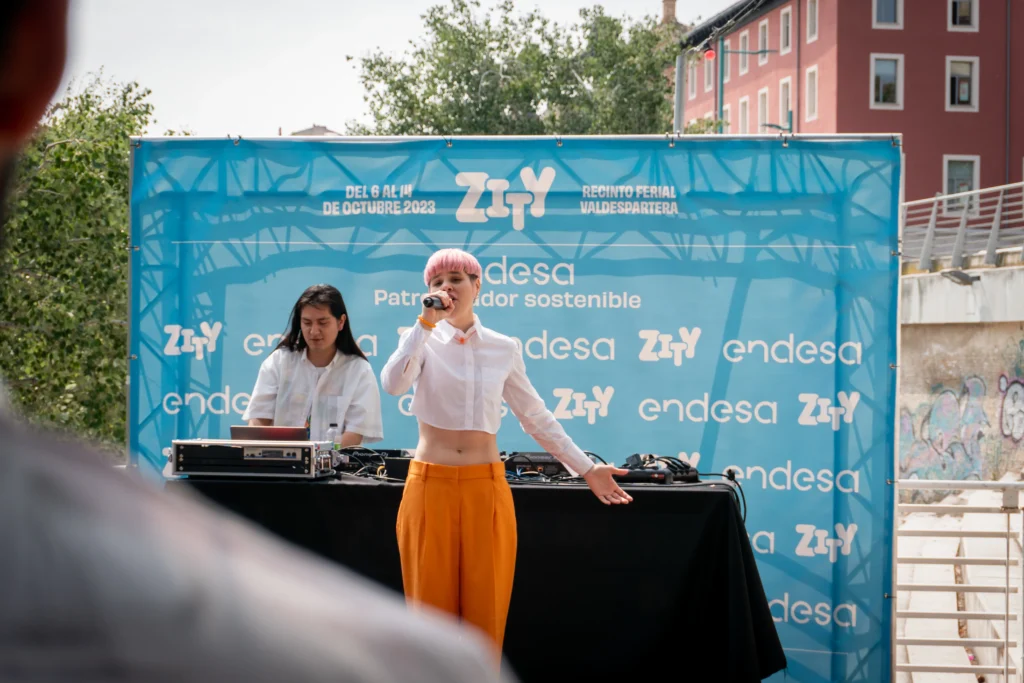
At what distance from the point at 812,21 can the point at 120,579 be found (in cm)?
3771

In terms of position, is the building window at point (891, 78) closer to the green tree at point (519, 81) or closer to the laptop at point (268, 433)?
the green tree at point (519, 81)

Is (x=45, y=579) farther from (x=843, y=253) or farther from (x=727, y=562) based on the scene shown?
(x=843, y=253)

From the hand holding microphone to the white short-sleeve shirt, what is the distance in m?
1.16

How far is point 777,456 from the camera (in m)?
5.37

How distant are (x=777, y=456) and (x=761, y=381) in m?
0.35

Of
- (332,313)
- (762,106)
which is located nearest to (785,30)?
(762,106)

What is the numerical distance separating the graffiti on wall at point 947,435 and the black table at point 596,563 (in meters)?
16.3

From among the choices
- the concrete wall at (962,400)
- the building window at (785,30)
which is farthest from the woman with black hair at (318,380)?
the building window at (785,30)

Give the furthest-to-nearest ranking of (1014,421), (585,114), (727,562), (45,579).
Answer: (585,114) → (1014,421) → (727,562) → (45,579)

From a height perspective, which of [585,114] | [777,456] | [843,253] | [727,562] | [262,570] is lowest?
[727,562]

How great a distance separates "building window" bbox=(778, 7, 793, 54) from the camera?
122 ft

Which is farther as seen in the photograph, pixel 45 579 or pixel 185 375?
pixel 185 375

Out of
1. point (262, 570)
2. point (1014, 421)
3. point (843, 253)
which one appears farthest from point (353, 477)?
point (1014, 421)

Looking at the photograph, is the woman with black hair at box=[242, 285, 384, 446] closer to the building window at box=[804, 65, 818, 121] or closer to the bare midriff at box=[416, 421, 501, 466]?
the bare midriff at box=[416, 421, 501, 466]
